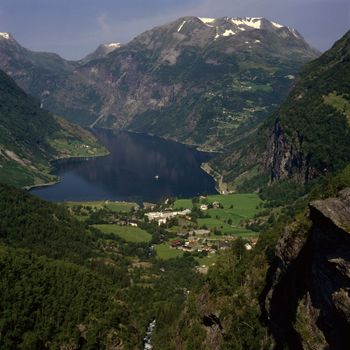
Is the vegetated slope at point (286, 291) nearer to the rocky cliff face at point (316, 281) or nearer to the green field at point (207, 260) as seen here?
the rocky cliff face at point (316, 281)

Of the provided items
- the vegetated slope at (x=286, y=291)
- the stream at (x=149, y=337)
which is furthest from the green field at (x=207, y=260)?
the vegetated slope at (x=286, y=291)

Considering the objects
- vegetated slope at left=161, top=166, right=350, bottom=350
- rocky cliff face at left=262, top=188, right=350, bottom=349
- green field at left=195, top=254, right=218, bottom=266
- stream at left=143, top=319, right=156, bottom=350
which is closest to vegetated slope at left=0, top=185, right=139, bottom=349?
stream at left=143, top=319, right=156, bottom=350

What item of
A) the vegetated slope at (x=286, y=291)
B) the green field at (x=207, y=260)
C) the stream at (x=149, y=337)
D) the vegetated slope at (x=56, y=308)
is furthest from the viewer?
the green field at (x=207, y=260)

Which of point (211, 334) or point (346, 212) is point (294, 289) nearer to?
point (346, 212)

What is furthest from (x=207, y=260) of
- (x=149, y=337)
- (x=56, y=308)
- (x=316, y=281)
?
(x=316, y=281)

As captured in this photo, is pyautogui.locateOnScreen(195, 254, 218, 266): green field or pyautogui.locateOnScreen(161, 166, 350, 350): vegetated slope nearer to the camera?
pyautogui.locateOnScreen(161, 166, 350, 350): vegetated slope

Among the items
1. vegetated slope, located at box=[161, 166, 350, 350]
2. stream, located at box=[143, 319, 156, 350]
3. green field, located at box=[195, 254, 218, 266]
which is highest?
vegetated slope, located at box=[161, 166, 350, 350]

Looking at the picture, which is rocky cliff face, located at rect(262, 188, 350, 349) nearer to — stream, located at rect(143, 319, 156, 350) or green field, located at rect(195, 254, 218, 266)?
stream, located at rect(143, 319, 156, 350)

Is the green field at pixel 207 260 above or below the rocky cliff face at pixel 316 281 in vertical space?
below

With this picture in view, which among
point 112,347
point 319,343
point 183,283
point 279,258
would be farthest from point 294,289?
point 183,283
